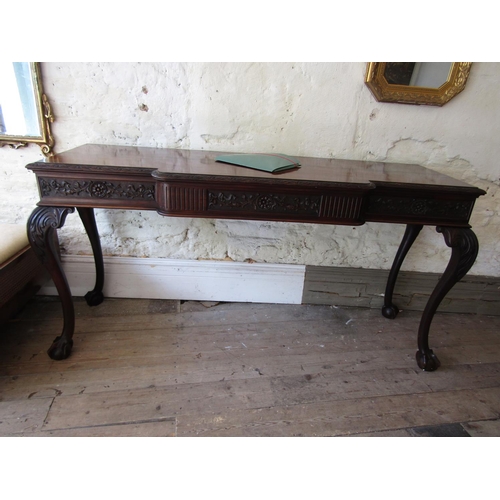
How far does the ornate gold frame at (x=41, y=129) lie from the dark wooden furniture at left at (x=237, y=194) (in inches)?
16.5

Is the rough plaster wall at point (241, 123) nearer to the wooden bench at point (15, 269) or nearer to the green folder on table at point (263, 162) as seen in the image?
the wooden bench at point (15, 269)

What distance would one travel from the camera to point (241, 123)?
1678 mm

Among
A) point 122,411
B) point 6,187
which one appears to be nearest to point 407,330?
point 122,411

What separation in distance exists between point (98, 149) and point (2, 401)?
1.13 m

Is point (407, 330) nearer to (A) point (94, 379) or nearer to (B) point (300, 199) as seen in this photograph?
(B) point (300, 199)

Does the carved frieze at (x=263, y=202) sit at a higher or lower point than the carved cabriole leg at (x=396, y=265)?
higher

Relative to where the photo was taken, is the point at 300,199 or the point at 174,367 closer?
the point at 300,199

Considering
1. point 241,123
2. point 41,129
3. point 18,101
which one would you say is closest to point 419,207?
point 241,123

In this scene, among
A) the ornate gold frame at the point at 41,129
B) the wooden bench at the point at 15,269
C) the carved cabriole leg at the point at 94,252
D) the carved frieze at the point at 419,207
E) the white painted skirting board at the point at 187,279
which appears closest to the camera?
the carved frieze at the point at 419,207

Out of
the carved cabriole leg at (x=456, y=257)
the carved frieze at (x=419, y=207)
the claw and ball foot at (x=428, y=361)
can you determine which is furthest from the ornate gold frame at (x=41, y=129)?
the claw and ball foot at (x=428, y=361)

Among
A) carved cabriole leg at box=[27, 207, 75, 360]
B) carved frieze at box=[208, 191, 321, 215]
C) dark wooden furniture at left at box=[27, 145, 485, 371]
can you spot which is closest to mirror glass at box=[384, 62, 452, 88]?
dark wooden furniture at left at box=[27, 145, 485, 371]

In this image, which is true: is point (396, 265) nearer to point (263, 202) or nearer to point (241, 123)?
point (263, 202)

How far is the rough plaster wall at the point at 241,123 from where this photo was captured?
159cm

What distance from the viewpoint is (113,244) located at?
190 cm
